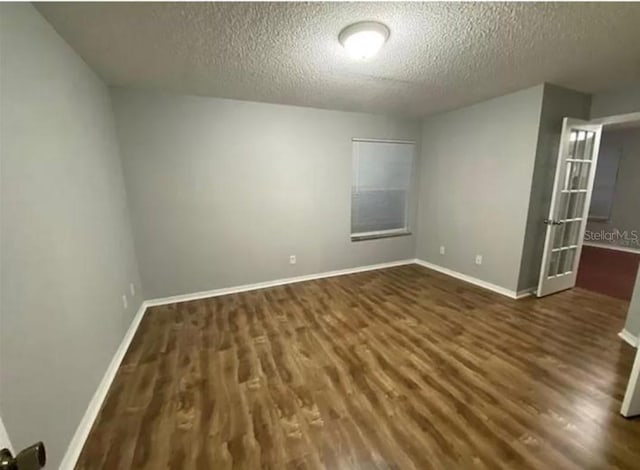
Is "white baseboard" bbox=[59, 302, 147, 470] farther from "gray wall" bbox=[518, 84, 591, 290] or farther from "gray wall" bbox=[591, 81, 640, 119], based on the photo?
"gray wall" bbox=[591, 81, 640, 119]

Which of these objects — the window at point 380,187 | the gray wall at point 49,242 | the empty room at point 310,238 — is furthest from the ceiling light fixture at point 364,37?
the window at point 380,187

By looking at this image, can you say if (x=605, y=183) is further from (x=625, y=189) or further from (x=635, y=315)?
(x=635, y=315)

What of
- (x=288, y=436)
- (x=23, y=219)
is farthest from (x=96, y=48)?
(x=288, y=436)

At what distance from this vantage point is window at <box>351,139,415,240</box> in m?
4.18

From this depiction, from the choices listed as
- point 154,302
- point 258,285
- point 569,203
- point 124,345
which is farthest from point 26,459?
point 569,203

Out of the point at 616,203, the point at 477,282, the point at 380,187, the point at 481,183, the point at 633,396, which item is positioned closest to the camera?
the point at 633,396

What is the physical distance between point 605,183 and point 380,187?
203 inches

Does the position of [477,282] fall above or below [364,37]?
below

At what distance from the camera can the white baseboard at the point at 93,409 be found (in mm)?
1422

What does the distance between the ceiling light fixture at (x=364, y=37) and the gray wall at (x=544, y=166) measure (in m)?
2.24

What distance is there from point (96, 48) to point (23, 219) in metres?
1.47

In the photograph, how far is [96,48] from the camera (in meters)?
1.96

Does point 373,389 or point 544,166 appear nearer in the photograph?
point 373,389

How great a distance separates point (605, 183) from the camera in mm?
5672
